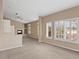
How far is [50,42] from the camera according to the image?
293 inches

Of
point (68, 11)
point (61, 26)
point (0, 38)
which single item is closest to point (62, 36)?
point (61, 26)

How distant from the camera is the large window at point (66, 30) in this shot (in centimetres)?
544

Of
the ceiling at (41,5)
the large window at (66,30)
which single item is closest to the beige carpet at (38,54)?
the large window at (66,30)

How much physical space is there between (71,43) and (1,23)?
432 cm

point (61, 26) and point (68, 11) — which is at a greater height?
point (68, 11)

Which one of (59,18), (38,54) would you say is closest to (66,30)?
(59,18)

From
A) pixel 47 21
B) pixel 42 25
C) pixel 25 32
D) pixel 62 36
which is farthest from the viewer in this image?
pixel 25 32

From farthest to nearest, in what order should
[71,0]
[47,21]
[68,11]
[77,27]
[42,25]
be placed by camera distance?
1. [42,25]
2. [47,21]
3. [68,11]
4. [77,27]
5. [71,0]

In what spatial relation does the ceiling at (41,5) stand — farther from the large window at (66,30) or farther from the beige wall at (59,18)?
the large window at (66,30)

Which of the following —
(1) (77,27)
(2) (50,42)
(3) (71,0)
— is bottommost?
(2) (50,42)

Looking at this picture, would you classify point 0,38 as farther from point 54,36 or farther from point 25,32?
point 25,32

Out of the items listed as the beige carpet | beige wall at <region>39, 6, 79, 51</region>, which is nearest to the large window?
beige wall at <region>39, 6, 79, 51</region>

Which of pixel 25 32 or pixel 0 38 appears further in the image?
pixel 25 32

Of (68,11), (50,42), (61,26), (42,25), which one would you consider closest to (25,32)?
(42,25)
